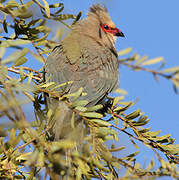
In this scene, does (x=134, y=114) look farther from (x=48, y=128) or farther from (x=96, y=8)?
(x=96, y=8)

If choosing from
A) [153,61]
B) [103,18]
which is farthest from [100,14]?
[153,61]

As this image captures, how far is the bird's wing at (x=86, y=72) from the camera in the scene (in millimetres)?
3000

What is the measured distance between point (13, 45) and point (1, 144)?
680 mm

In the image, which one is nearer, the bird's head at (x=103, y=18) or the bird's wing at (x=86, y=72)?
the bird's wing at (x=86, y=72)

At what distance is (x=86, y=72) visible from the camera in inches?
124

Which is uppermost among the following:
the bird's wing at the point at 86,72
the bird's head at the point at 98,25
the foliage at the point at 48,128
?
the bird's head at the point at 98,25

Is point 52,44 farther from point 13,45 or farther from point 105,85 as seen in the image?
point 13,45

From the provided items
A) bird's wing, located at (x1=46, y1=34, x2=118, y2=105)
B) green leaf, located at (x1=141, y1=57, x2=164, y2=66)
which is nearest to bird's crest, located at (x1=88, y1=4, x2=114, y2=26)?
bird's wing, located at (x1=46, y1=34, x2=118, y2=105)

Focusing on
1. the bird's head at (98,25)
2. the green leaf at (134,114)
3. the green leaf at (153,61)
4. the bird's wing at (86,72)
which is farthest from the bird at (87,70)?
the green leaf at (153,61)

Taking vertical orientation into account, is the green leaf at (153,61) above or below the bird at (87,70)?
below

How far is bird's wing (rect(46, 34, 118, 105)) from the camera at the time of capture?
3.00 metres

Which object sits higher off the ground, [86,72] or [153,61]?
[86,72]

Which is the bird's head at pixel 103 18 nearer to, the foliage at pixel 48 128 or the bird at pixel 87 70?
the bird at pixel 87 70

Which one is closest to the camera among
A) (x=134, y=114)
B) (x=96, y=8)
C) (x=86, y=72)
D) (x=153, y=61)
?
(x=153, y=61)
